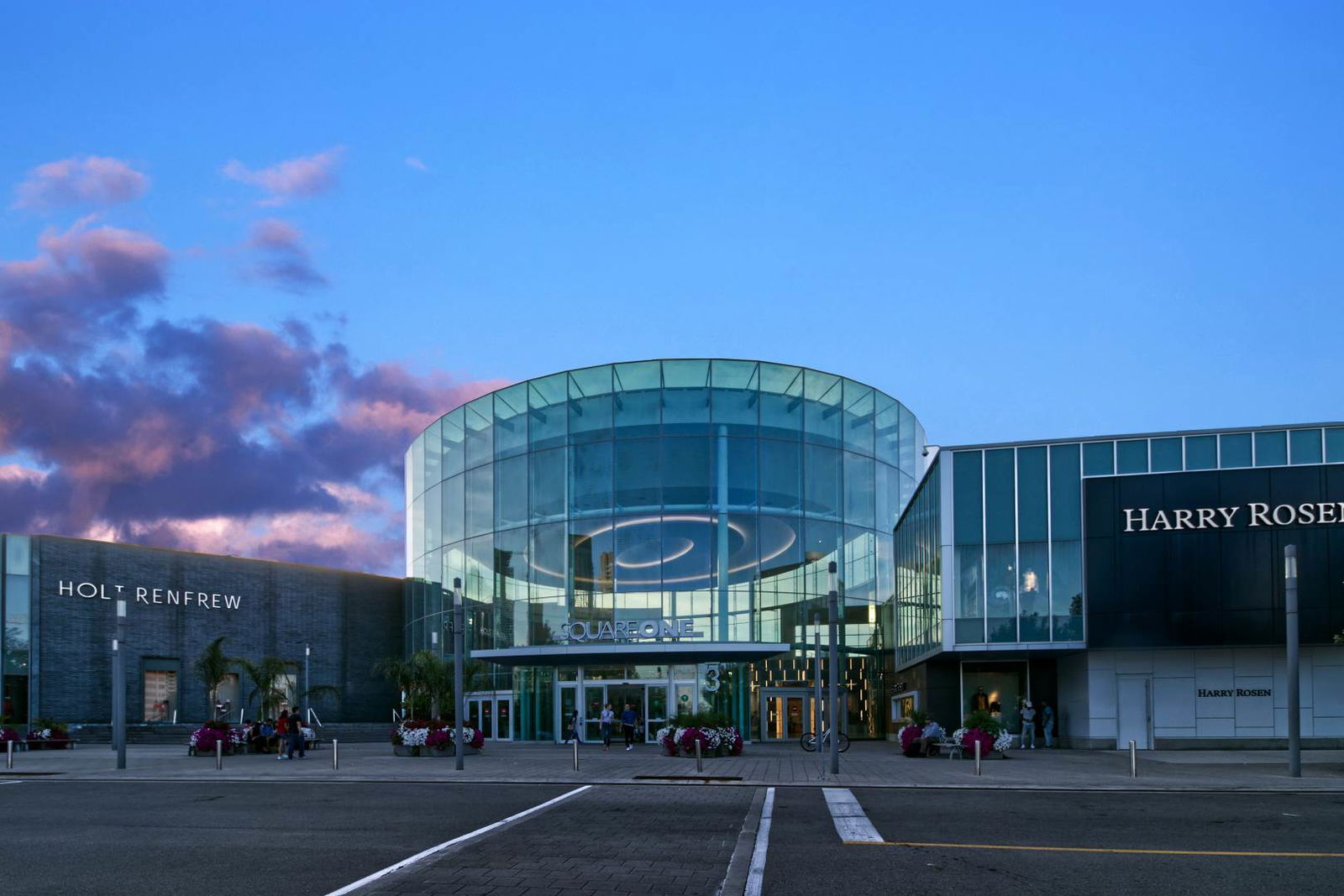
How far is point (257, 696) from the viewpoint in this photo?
207 ft

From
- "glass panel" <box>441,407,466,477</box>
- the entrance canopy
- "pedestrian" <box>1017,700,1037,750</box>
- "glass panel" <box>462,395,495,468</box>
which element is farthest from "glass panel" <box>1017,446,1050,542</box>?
"glass panel" <box>441,407,466,477</box>

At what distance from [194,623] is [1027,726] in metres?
41.1

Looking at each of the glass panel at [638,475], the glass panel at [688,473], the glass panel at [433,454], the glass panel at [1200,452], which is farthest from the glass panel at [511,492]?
the glass panel at [1200,452]

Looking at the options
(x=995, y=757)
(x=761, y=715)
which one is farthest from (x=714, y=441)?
(x=995, y=757)

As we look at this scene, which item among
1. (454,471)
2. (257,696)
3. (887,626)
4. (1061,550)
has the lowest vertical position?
(257,696)

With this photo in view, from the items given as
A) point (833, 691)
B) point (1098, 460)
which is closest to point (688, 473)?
point (1098, 460)

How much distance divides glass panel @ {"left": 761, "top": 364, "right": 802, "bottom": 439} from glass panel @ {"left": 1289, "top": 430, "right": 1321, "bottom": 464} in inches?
713

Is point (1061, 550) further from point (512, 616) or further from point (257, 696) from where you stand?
point (257, 696)

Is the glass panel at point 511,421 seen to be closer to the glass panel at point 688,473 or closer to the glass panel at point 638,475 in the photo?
the glass panel at point 638,475

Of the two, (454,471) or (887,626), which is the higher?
(454,471)

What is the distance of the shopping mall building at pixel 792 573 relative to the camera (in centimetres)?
3762

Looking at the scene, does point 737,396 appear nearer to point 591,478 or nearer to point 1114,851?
point 591,478

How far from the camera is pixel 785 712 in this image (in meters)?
49.0

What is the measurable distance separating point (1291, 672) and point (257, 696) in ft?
166
